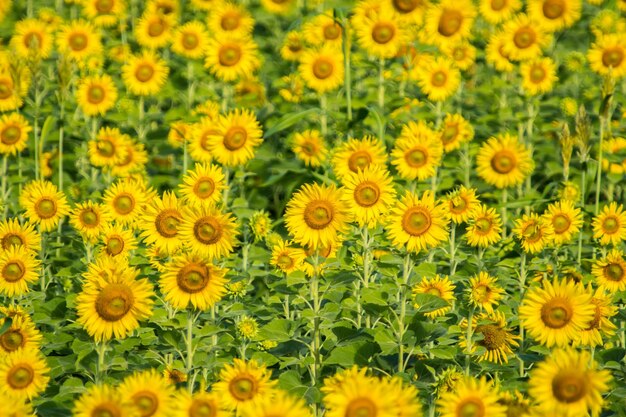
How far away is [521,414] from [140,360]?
203 cm

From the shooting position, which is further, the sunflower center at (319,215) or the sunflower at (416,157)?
the sunflower at (416,157)

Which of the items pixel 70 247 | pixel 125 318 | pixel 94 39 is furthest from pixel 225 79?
pixel 125 318

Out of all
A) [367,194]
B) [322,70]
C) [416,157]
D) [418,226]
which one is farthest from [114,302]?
[322,70]

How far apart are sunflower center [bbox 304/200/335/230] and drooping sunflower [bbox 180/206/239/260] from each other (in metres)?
0.39

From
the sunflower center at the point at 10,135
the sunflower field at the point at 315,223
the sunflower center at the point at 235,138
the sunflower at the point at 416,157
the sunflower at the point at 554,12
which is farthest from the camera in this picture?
the sunflower at the point at 554,12

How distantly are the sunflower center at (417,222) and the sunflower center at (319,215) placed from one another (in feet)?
1.33

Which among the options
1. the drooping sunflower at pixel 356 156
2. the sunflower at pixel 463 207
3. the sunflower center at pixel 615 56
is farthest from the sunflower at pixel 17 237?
the sunflower center at pixel 615 56

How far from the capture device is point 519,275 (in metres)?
5.60

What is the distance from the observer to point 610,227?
571 centimetres

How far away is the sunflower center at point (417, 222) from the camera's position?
480cm

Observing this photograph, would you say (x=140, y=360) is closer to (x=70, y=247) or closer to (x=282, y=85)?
(x=70, y=247)

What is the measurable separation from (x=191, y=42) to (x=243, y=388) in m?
4.51

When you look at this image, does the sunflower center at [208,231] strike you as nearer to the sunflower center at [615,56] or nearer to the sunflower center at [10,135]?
the sunflower center at [10,135]

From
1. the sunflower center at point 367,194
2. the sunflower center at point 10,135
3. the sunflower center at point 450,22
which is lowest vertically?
the sunflower center at point 367,194
